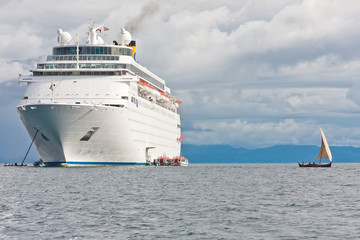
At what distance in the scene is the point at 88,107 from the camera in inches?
2504

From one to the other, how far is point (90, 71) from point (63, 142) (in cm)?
1359

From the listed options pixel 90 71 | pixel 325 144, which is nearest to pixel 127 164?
pixel 90 71

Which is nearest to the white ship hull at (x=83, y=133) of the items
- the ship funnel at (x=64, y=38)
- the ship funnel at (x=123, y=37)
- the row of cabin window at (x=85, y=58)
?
the row of cabin window at (x=85, y=58)

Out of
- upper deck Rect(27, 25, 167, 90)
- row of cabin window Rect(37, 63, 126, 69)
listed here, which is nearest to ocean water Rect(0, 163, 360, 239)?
upper deck Rect(27, 25, 167, 90)

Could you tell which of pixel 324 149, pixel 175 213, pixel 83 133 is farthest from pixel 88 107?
pixel 324 149

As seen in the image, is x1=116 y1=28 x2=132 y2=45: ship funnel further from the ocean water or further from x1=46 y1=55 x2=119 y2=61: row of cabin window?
the ocean water

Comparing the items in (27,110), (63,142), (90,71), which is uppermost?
(90,71)

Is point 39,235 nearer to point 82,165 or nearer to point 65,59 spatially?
point 82,165

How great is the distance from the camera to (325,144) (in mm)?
100562

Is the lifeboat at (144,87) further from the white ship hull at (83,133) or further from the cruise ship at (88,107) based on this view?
the white ship hull at (83,133)

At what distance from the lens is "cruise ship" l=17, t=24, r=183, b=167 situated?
63.9 metres

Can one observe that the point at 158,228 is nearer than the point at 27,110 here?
Yes

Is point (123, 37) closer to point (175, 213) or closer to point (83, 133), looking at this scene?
point (83, 133)

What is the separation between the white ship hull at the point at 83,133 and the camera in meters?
63.0
